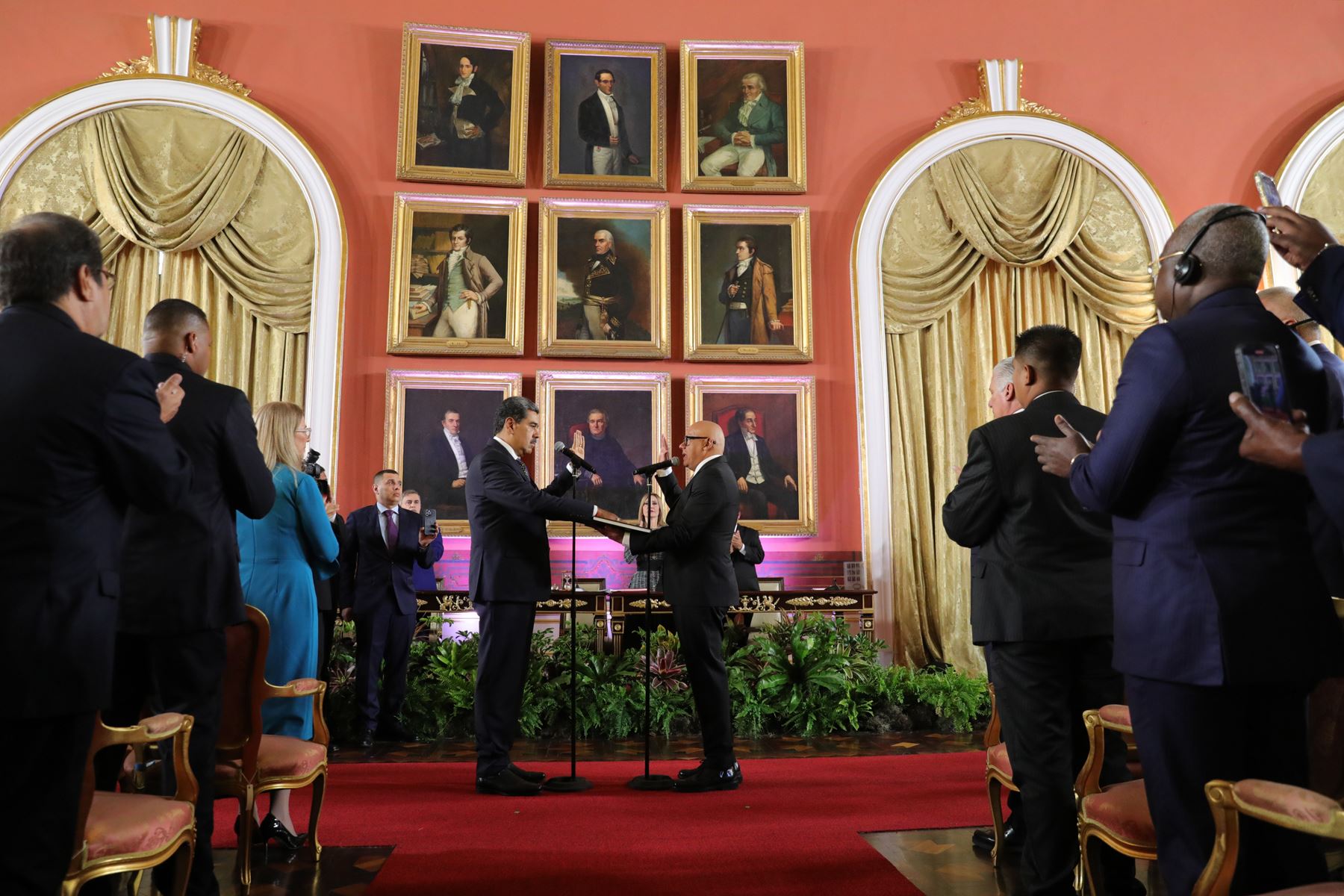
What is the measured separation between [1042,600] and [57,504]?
2.71 m

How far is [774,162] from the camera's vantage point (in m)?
9.83

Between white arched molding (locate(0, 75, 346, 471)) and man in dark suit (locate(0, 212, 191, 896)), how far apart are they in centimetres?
672

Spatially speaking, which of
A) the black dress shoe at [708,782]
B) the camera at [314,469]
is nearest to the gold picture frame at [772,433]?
the camera at [314,469]

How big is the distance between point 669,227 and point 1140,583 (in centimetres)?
792

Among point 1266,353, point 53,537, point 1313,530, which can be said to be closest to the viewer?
point 1266,353

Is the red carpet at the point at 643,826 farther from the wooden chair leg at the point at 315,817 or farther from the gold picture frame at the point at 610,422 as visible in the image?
the gold picture frame at the point at 610,422

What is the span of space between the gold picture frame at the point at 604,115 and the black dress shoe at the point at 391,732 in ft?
16.8

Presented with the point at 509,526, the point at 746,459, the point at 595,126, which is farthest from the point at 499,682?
the point at 595,126

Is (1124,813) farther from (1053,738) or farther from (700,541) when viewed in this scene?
(700,541)

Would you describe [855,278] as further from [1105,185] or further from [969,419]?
[1105,185]

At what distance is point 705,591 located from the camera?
543cm

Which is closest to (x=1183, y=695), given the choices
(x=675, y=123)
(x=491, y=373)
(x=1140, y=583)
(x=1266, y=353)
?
(x=1140, y=583)

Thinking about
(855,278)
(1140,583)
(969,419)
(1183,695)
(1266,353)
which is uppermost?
(855,278)

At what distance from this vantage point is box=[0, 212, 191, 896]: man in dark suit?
2107 millimetres
